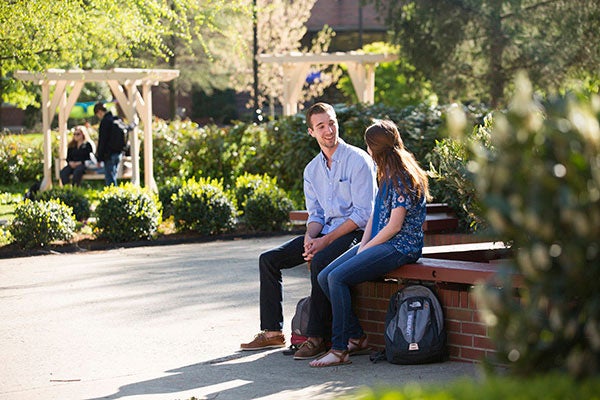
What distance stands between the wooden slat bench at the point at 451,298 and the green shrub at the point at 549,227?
2.68 m

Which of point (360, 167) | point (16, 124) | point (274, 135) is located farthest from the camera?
point (16, 124)

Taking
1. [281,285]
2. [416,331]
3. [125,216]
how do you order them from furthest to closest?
[125,216], [281,285], [416,331]

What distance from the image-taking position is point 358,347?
22.9 ft

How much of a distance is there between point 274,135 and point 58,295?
9284 millimetres

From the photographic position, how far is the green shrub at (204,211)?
47.4 ft

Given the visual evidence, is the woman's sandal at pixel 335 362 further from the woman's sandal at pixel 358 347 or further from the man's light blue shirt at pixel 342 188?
the man's light blue shirt at pixel 342 188

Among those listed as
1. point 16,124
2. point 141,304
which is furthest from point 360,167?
point 16,124

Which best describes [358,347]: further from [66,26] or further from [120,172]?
[120,172]

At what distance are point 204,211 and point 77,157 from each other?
5450 millimetres

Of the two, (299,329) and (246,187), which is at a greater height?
(246,187)

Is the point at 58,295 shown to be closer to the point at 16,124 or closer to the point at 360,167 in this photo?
the point at 360,167

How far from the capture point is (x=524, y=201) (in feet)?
10.7

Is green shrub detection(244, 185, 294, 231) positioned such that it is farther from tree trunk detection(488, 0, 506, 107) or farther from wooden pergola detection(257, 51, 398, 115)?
tree trunk detection(488, 0, 506, 107)

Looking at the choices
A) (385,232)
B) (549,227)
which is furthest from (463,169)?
(549,227)
